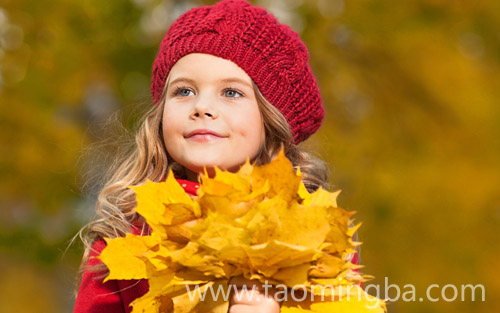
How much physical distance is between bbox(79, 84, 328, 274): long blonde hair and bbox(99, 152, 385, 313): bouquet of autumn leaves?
43cm

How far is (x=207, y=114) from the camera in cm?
279

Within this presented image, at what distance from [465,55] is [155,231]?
4282mm

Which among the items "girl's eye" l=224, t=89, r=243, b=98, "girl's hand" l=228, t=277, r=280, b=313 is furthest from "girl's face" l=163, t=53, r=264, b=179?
"girl's hand" l=228, t=277, r=280, b=313

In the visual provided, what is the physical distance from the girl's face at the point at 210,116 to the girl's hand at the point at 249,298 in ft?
1.99

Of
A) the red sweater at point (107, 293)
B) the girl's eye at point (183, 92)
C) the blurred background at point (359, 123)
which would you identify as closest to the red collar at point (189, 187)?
the red sweater at point (107, 293)

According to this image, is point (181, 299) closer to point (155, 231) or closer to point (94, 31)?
point (155, 231)

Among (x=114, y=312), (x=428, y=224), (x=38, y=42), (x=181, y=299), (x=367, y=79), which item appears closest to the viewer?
(x=181, y=299)

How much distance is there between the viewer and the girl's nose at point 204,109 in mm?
2777

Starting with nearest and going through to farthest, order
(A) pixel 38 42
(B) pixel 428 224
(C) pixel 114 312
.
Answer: (C) pixel 114 312, (B) pixel 428 224, (A) pixel 38 42

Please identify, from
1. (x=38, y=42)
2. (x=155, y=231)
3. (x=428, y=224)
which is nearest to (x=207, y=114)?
(x=155, y=231)

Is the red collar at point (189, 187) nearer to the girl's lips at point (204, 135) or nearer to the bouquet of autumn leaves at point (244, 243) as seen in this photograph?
the girl's lips at point (204, 135)

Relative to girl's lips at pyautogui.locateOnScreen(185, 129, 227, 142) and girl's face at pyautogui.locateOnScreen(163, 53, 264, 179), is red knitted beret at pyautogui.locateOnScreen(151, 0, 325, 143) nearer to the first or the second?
girl's face at pyautogui.locateOnScreen(163, 53, 264, 179)

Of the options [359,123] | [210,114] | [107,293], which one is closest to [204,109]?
[210,114]

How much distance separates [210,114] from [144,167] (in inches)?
16.8
